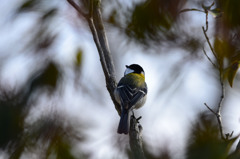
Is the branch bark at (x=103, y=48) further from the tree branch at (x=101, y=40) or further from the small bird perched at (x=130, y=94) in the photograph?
the small bird perched at (x=130, y=94)

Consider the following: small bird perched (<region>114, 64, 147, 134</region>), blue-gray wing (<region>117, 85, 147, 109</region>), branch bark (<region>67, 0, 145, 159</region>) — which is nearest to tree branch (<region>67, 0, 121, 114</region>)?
branch bark (<region>67, 0, 145, 159</region>)

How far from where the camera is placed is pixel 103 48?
2.15 m

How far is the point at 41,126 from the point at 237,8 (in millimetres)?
789

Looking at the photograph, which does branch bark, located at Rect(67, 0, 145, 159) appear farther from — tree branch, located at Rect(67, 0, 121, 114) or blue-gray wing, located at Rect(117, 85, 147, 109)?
blue-gray wing, located at Rect(117, 85, 147, 109)

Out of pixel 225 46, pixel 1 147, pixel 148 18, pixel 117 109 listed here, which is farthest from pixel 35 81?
pixel 117 109

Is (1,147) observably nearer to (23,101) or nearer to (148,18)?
(23,101)

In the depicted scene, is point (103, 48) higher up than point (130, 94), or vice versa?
point (130, 94)

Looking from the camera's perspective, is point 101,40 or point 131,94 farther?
point 131,94

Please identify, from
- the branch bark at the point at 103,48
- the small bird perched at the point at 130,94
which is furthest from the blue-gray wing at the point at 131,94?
the branch bark at the point at 103,48

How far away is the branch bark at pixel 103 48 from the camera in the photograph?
1.72m

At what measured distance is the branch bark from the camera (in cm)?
172

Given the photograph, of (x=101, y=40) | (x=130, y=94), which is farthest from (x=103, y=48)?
(x=130, y=94)

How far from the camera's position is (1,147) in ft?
3.00

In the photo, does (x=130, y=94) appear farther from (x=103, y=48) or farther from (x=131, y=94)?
(x=103, y=48)
